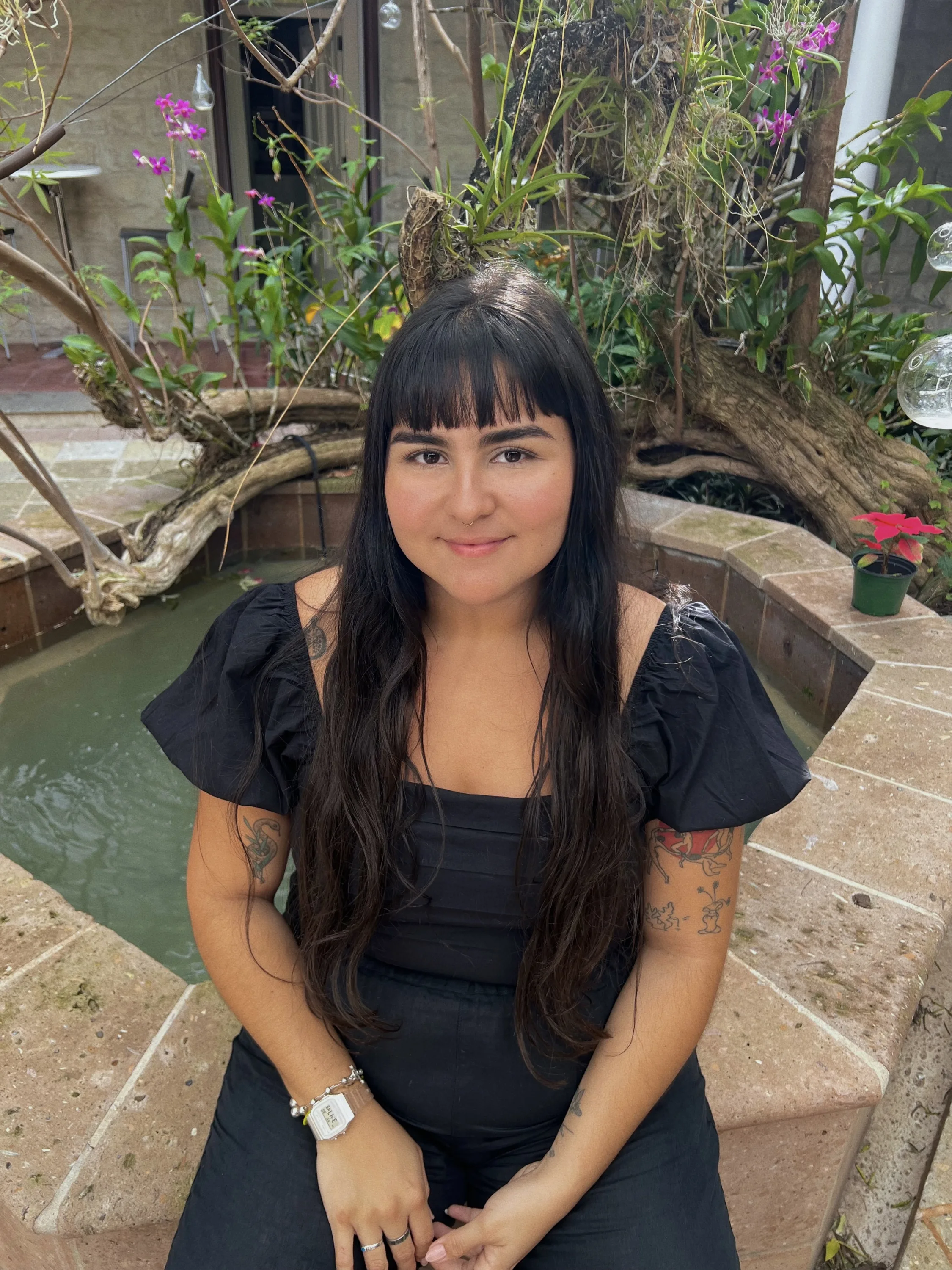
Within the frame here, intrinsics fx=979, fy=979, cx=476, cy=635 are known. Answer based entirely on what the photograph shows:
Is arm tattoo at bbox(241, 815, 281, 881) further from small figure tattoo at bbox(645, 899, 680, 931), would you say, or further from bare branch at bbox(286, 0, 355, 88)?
bare branch at bbox(286, 0, 355, 88)

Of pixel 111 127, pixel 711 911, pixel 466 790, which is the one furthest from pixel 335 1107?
pixel 111 127

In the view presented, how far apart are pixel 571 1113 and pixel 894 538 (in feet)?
6.29

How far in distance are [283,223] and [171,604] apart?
1490 millimetres

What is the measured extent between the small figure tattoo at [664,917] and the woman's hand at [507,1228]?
0.95 ft

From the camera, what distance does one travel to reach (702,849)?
114 centimetres

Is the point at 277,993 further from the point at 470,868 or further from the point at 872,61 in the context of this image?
the point at 872,61

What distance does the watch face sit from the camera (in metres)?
1.09

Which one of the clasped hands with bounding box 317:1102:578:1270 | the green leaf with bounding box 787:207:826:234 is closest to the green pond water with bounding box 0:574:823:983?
the clasped hands with bounding box 317:1102:578:1270

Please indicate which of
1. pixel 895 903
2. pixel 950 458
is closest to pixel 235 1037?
pixel 895 903

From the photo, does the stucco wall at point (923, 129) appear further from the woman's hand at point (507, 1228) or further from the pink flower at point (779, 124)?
the woman's hand at point (507, 1228)

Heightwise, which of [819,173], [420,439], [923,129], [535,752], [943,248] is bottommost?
[535,752]

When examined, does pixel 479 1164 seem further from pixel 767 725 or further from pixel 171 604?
pixel 171 604

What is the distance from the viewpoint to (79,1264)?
3.95ft

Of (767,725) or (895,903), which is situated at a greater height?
(767,725)
